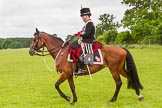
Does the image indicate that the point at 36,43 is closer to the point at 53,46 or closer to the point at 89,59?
the point at 53,46

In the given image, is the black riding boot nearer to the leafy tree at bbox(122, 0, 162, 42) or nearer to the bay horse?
the bay horse

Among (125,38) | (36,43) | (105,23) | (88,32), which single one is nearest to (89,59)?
(88,32)

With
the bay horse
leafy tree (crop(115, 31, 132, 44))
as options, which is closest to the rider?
the bay horse

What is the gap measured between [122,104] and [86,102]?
1.22 metres

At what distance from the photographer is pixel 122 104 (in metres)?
10.6

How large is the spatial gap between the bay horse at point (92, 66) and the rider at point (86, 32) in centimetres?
39

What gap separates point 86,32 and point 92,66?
3.79 feet

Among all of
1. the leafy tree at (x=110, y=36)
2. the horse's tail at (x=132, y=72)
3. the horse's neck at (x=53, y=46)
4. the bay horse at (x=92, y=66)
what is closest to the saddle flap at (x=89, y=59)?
the bay horse at (x=92, y=66)

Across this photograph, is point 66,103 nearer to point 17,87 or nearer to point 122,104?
point 122,104

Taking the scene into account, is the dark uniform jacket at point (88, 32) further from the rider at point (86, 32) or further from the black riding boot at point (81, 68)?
the black riding boot at point (81, 68)

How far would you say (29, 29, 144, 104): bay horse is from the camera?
10.6 m

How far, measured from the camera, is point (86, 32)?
1043cm

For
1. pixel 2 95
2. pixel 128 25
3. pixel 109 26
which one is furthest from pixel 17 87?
pixel 109 26

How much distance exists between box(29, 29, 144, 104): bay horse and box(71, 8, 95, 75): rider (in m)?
0.39
